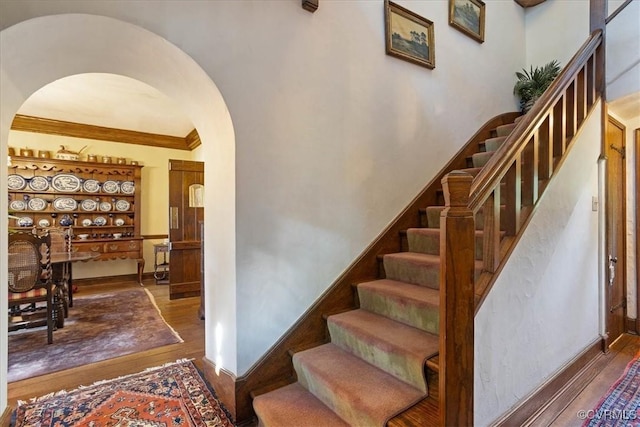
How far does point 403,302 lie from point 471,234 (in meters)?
0.89

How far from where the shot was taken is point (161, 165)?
6.09 meters

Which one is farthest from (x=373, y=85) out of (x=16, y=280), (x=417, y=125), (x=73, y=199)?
(x=73, y=199)

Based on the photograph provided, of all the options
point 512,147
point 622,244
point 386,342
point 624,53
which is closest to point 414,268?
point 386,342

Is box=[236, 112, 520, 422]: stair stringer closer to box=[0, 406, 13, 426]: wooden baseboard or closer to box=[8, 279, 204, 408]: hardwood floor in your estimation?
box=[8, 279, 204, 408]: hardwood floor

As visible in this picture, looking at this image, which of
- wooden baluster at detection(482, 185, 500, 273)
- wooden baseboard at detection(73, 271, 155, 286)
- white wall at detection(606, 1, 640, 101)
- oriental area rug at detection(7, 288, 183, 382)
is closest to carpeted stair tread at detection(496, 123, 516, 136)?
white wall at detection(606, 1, 640, 101)

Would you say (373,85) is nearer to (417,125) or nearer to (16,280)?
(417,125)

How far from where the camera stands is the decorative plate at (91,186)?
17.3ft

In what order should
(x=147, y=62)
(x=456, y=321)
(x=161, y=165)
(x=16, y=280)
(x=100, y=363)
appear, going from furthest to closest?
(x=161, y=165)
(x=16, y=280)
(x=100, y=363)
(x=147, y=62)
(x=456, y=321)

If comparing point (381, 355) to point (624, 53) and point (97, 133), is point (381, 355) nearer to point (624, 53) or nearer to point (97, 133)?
point (624, 53)

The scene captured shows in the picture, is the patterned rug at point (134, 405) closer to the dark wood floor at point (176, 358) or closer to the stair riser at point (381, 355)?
the dark wood floor at point (176, 358)

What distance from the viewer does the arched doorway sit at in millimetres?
1501

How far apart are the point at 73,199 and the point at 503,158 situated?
642cm

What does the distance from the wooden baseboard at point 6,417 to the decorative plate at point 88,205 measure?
445 cm

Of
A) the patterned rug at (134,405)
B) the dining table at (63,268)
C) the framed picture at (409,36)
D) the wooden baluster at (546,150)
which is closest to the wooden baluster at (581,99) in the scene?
the wooden baluster at (546,150)
